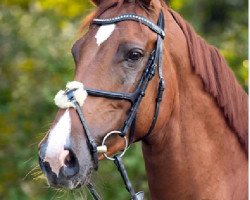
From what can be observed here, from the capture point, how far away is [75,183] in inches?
124

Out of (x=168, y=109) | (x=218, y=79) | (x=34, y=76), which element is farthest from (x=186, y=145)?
(x=34, y=76)

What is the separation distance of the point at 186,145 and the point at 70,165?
0.66 m

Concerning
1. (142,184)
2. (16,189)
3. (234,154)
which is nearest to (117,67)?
(234,154)

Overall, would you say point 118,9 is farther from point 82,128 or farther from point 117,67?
point 82,128

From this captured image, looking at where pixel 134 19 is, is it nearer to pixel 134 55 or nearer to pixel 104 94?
pixel 134 55

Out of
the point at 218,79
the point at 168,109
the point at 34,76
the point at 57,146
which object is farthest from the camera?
the point at 34,76

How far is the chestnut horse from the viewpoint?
322 cm

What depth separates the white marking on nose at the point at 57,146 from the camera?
305cm

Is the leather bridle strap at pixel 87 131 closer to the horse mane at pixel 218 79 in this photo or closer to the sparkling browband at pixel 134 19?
the sparkling browband at pixel 134 19

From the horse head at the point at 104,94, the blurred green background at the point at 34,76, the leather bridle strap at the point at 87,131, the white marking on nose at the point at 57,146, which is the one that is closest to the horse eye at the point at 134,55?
the horse head at the point at 104,94

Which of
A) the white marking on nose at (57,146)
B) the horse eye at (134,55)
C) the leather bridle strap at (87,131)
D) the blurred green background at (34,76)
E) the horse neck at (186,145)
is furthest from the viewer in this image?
the blurred green background at (34,76)

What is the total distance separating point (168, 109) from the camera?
3416 mm

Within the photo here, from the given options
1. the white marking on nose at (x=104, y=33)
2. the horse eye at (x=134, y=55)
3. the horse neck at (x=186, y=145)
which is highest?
the white marking on nose at (x=104, y=33)

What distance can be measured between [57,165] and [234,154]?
3.32ft
